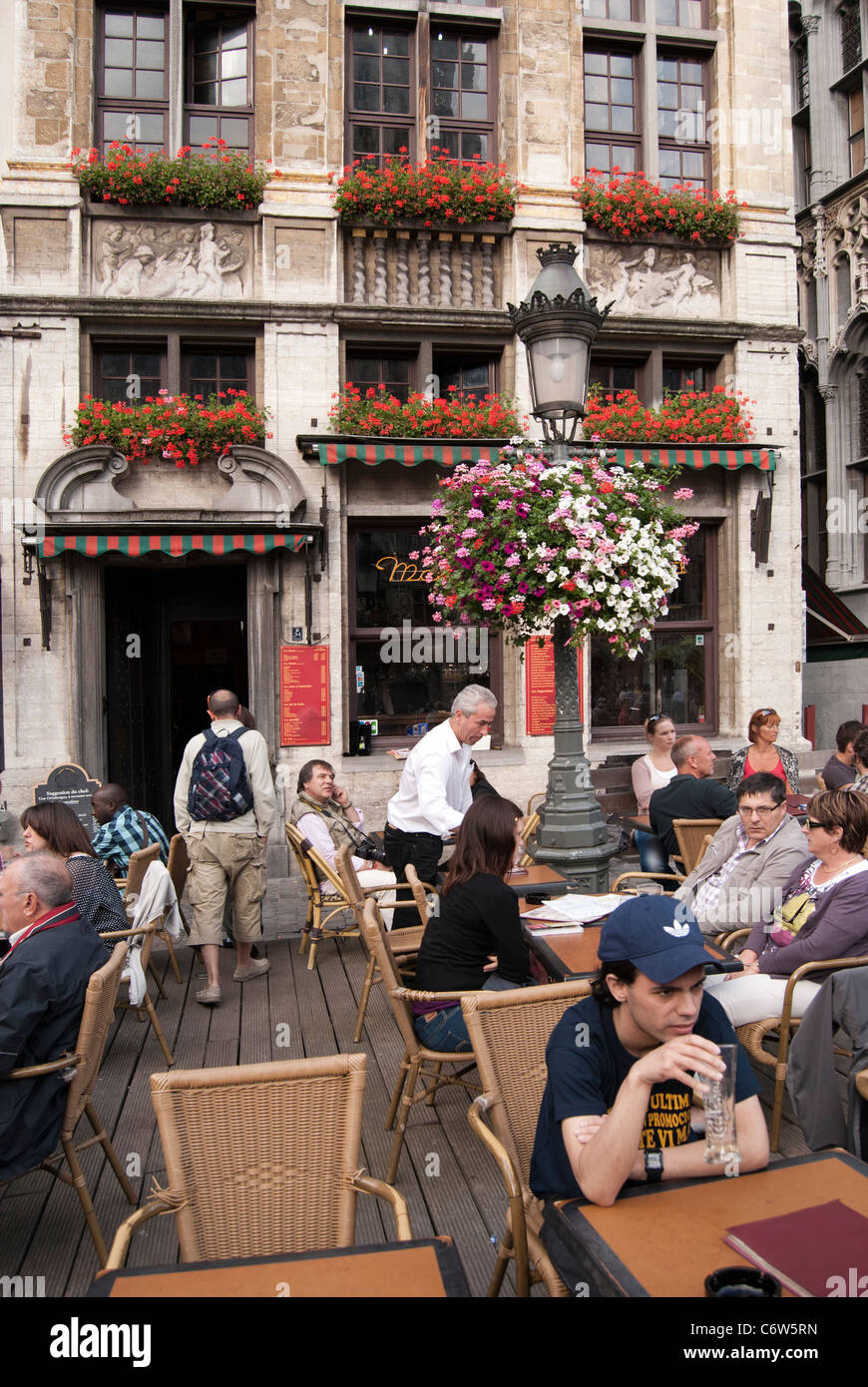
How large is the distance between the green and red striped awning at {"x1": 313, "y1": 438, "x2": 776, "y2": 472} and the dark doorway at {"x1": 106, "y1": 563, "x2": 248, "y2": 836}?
203cm

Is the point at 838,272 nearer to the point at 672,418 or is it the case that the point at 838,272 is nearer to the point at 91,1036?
the point at 672,418

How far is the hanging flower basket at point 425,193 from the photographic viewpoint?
9859mm

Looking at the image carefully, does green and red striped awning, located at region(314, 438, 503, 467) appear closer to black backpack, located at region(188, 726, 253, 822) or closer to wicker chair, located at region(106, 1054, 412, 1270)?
black backpack, located at region(188, 726, 253, 822)

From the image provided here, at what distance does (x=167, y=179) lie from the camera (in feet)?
31.4

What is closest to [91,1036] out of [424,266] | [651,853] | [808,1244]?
[808,1244]

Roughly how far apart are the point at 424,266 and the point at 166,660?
5.26m

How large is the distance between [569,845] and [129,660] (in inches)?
256

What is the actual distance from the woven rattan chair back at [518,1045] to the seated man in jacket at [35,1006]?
1.42 metres

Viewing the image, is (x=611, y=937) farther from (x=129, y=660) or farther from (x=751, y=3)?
(x=751, y=3)

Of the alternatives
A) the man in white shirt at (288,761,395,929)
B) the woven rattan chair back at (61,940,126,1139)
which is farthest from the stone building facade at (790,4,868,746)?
the woven rattan chair back at (61,940,126,1139)

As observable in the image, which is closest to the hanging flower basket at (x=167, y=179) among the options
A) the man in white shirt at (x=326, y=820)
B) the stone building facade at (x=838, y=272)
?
the man in white shirt at (x=326, y=820)

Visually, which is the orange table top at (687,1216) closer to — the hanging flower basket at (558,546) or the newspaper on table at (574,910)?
the newspaper on table at (574,910)

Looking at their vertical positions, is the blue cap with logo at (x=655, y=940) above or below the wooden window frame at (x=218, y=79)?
below

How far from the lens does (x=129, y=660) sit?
10539 millimetres
